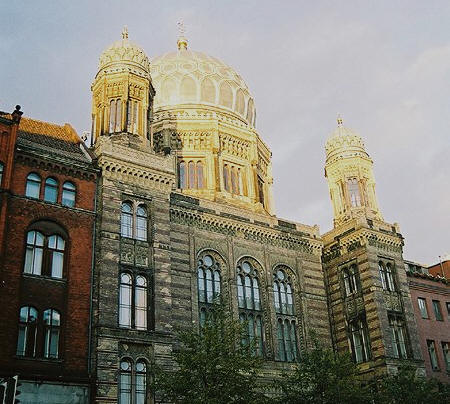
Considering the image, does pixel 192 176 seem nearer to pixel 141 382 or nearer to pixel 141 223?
pixel 141 223

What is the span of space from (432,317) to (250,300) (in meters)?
15.2

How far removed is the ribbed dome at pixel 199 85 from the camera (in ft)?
152

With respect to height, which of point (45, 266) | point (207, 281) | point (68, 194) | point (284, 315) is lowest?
point (284, 315)

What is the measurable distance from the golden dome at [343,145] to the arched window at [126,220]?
65.0ft

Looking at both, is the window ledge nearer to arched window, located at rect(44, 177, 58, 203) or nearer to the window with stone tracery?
arched window, located at rect(44, 177, 58, 203)

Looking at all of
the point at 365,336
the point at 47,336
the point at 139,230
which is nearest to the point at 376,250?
the point at 365,336

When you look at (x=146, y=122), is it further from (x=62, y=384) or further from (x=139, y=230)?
A: (x=62, y=384)

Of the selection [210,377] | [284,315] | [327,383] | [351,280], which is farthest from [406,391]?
[210,377]

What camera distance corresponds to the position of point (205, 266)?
34.2 m

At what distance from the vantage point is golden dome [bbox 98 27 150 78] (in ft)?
116

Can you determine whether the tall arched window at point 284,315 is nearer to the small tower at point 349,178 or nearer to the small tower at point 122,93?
the small tower at point 349,178

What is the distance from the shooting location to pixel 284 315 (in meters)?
36.1

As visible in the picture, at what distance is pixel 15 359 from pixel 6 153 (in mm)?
9202

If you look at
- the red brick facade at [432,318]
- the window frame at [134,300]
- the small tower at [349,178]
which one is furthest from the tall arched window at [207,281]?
the red brick facade at [432,318]
